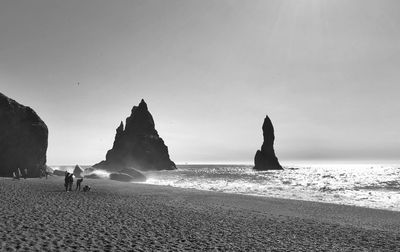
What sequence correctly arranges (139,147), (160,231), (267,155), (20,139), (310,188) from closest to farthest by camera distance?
(160,231)
(20,139)
(310,188)
(139,147)
(267,155)

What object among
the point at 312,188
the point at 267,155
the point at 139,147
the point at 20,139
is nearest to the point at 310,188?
the point at 312,188

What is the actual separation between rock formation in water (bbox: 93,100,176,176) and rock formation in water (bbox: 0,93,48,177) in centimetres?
11239

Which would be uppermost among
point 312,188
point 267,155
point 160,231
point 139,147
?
point 139,147

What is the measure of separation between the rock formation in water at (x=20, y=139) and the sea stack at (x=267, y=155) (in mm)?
143741

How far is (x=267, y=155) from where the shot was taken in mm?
180500

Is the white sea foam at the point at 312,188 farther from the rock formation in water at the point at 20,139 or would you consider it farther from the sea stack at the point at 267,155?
the sea stack at the point at 267,155

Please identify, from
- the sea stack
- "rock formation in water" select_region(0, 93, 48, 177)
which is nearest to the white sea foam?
"rock formation in water" select_region(0, 93, 48, 177)

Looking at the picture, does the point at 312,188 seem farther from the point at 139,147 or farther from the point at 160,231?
the point at 139,147

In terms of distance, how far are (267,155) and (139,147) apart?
82.2 meters

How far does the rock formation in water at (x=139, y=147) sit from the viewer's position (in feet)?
555

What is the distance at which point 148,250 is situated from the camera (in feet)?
38.9

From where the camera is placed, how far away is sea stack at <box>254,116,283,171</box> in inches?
7030

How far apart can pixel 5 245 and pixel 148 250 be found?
5.57m

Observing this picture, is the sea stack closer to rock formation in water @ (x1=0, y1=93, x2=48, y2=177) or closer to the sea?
the sea
